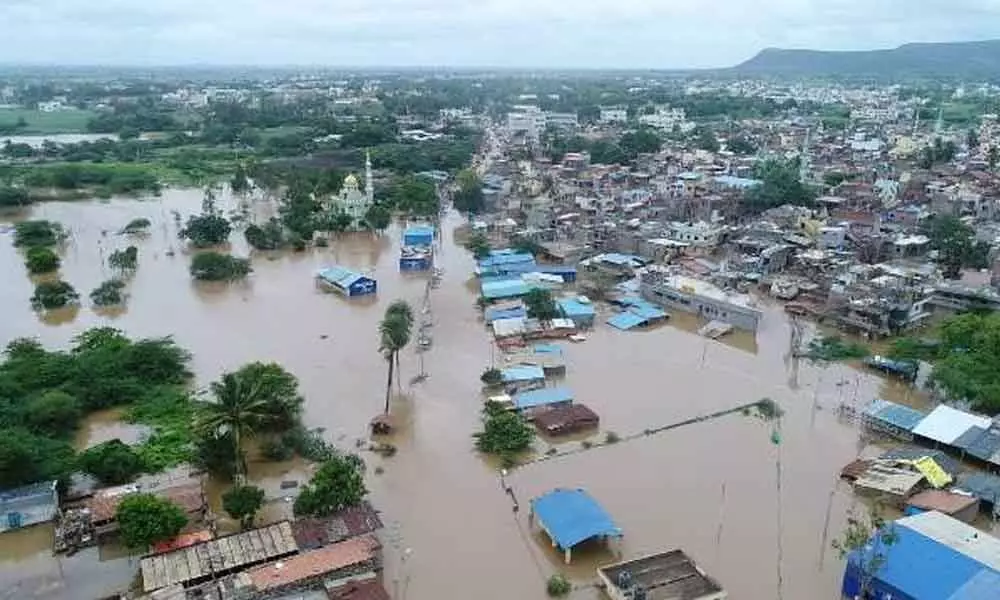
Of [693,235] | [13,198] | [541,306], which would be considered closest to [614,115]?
[693,235]

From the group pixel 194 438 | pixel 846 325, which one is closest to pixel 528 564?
pixel 194 438

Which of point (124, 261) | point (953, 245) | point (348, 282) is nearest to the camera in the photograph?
point (348, 282)

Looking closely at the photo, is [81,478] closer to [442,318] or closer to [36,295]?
[442,318]

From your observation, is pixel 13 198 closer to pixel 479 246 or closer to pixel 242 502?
pixel 479 246

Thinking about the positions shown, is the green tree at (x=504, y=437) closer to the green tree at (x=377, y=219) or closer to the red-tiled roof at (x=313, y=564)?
the red-tiled roof at (x=313, y=564)

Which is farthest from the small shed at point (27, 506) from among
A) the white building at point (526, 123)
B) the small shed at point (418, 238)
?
the white building at point (526, 123)
